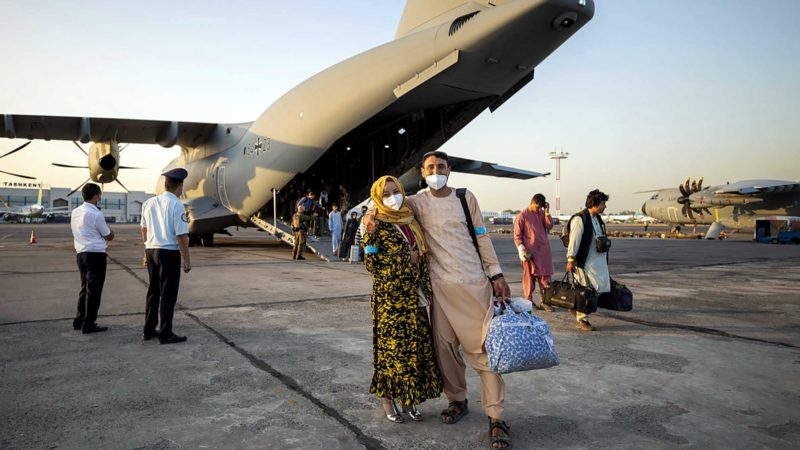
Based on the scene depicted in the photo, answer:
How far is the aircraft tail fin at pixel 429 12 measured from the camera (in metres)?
9.42

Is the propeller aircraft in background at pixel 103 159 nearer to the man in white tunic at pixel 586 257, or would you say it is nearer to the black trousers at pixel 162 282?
the black trousers at pixel 162 282

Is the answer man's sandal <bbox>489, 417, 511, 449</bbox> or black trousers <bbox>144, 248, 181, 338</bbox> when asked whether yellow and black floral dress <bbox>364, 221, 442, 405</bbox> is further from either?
black trousers <bbox>144, 248, 181, 338</bbox>

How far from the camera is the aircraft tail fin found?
9420 millimetres

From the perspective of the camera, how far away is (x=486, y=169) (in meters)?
21.0

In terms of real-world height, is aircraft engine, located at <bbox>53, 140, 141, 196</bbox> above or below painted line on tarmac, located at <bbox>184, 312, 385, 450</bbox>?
above

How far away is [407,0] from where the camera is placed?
11.0 metres

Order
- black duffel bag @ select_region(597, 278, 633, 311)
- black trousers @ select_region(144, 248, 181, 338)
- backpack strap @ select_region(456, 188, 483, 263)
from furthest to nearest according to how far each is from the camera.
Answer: black duffel bag @ select_region(597, 278, 633, 311) → black trousers @ select_region(144, 248, 181, 338) → backpack strap @ select_region(456, 188, 483, 263)

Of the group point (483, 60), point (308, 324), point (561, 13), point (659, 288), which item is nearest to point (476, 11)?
point (483, 60)

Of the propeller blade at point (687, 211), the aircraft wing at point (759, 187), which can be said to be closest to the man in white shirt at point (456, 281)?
the aircraft wing at point (759, 187)

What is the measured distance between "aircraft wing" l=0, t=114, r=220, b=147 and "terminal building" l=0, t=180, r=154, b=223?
68.5m

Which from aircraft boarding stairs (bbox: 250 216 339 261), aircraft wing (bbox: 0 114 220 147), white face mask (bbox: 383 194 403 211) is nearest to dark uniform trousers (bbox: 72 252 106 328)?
white face mask (bbox: 383 194 403 211)

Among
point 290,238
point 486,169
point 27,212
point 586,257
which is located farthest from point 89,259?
point 27,212

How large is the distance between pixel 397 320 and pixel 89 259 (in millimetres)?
3902

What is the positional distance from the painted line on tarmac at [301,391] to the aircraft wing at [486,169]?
15440 mm
